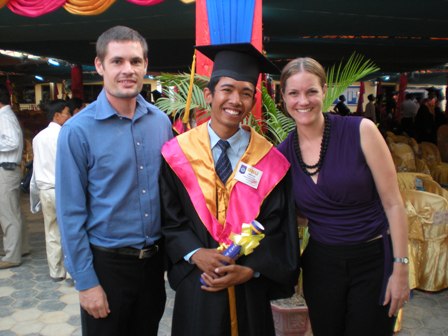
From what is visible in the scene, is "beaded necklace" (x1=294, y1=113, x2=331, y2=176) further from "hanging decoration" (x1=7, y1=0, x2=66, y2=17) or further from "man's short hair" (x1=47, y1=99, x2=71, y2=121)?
"hanging decoration" (x1=7, y1=0, x2=66, y2=17)

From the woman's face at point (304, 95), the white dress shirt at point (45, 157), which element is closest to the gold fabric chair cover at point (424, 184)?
the woman's face at point (304, 95)

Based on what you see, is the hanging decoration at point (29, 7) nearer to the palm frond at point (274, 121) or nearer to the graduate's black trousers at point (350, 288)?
the palm frond at point (274, 121)

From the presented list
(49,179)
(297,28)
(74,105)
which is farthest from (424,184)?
(74,105)

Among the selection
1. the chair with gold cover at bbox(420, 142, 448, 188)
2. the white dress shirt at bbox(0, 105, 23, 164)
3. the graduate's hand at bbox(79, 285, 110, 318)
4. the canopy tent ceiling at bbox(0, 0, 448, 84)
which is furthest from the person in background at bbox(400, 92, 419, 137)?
the graduate's hand at bbox(79, 285, 110, 318)

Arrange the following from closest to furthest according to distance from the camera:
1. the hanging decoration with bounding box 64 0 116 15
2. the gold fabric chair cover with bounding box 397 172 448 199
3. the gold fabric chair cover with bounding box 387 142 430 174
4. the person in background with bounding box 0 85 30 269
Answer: the gold fabric chair cover with bounding box 397 172 448 199
the person in background with bounding box 0 85 30 269
the hanging decoration with bounding box 64 0 116 15
the gold fabric chair cover with bounding box 387 142 430 174

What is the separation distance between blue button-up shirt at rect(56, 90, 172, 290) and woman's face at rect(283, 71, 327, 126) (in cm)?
60

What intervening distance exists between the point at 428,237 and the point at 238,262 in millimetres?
2474

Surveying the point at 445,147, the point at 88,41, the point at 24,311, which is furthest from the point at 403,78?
the point at 24,311

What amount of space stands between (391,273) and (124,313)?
3.67 feet

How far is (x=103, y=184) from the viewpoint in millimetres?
1704

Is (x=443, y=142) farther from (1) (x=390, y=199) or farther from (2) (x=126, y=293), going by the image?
(2) (x=126, y=293)

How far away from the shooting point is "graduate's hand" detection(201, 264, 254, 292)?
62.8 inches

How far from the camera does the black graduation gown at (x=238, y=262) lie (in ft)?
5.47

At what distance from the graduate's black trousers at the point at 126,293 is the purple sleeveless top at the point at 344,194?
72 centimetres
